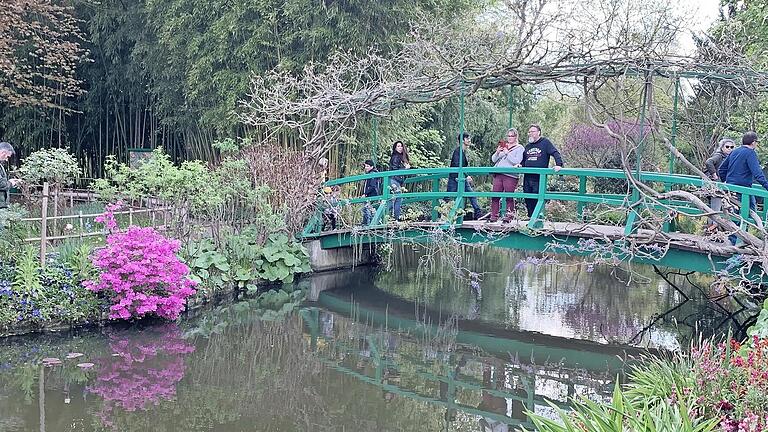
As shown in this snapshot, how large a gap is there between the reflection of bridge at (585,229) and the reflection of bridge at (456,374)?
1285mm

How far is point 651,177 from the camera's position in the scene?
8758mm

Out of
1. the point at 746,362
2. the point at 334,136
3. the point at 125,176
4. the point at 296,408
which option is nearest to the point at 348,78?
the point at 334,136

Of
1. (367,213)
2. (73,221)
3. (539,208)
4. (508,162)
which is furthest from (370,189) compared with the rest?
(73,221)

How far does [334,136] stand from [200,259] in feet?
9.28

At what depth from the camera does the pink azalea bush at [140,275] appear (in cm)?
821

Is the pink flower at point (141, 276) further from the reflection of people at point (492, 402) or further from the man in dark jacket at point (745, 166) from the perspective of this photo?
the man in dark jacket at point (745, 166)

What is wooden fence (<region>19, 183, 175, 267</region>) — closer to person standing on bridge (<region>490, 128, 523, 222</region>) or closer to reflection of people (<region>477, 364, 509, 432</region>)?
person standing on bridge (<region>490, 128, 523, 222</region>)

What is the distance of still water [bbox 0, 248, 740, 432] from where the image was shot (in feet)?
20.1

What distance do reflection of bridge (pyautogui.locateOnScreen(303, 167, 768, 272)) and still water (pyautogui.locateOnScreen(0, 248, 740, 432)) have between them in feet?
1.86

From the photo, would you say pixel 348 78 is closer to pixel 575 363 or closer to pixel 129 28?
pixel 129 28

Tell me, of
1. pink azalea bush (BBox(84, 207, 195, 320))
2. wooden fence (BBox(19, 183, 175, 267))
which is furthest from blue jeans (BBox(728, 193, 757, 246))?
wooden fence (BBox(19, 183, 175, 267))

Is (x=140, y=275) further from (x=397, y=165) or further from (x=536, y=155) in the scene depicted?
(x=536, y=155)

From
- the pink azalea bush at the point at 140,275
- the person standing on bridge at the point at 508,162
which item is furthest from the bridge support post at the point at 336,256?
the pink azalea bush at the point at 140,275

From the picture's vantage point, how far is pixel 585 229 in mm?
8938
